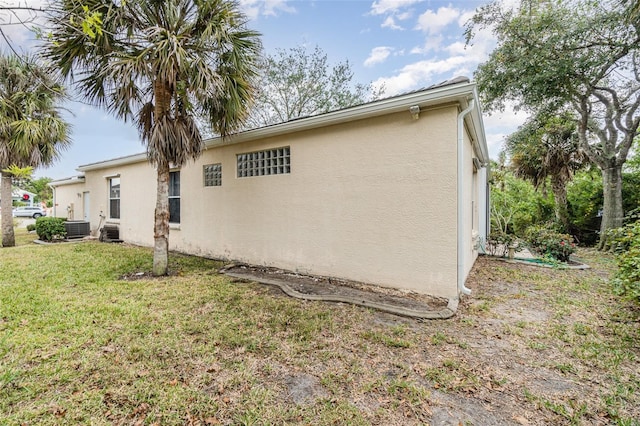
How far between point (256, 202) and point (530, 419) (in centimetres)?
616

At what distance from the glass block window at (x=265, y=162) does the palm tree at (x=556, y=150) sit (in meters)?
11.6

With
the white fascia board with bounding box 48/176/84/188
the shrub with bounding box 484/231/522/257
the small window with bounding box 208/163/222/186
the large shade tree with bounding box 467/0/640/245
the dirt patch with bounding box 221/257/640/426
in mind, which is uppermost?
the large shade tree with bounding box 467/0/640/245

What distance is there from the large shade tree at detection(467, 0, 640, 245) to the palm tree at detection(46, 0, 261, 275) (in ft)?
28.7

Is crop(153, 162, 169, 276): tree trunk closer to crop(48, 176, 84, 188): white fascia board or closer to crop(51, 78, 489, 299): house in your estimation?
crop(51, 78, 489, 299): house

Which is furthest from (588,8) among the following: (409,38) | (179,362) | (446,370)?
(179,362)

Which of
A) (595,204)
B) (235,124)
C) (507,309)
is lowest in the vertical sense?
(507,309)

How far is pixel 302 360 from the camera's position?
9.59 feet

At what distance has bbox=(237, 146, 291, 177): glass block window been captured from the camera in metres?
6.59

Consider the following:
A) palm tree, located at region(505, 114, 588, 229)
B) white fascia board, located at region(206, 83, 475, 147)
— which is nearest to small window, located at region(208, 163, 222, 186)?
white fascia board, located at region(206, 83, 475, 147)

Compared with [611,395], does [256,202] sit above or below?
above

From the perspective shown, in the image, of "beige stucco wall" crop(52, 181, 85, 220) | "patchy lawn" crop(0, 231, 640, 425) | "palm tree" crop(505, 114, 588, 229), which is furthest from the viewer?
"beige stucco wall" crop(52, 181, 85, 220)

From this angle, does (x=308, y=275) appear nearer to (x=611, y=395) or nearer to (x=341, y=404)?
(x=341, y=404)

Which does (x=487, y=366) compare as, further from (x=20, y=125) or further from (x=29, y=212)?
(x=29, y=212)

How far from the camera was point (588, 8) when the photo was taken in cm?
870
